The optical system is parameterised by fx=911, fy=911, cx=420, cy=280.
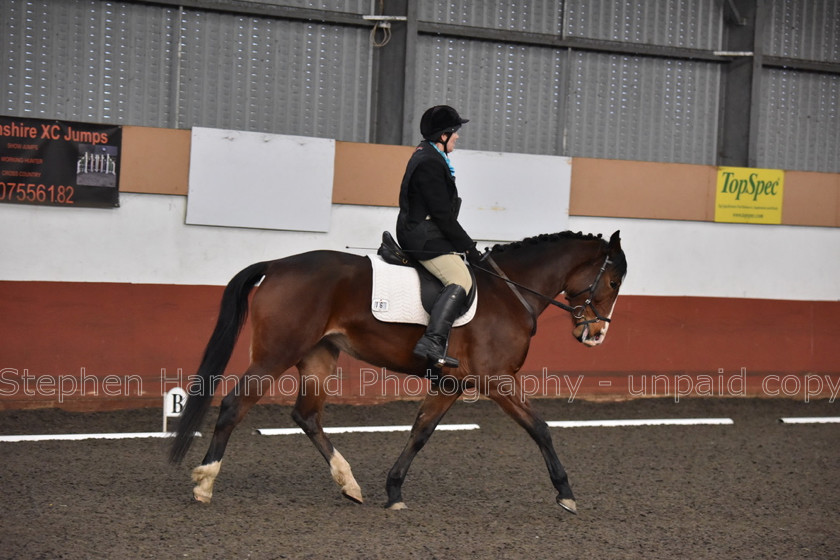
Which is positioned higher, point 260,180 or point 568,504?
point 260,180

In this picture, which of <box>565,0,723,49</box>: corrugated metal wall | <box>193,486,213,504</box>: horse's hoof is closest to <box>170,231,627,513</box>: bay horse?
<box>193,486,213,504</box>: horse's hoof

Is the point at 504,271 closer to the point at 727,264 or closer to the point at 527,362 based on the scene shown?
the point at 527,362

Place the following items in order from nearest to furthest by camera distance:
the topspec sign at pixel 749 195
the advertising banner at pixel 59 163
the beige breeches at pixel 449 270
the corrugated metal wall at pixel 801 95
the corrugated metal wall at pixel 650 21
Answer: the beige breeches at pixel 449 270 < the advertising banner at pixel 59 163 < the topspec sign at pixel 749 195 < the corrugated metal wall at pixel 650 21 < the corrugated metal wall at pixel 801 95

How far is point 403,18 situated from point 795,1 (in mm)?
5402

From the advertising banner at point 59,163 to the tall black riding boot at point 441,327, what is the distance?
14.5 ft

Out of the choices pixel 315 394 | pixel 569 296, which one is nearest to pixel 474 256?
pixel 569 296

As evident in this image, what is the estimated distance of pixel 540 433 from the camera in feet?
18.3

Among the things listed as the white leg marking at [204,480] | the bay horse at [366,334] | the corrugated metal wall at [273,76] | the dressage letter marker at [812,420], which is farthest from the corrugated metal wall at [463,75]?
the white leg marking at [204,480]

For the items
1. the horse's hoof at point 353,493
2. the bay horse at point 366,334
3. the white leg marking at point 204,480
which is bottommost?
the horse's hoof at point 353,493

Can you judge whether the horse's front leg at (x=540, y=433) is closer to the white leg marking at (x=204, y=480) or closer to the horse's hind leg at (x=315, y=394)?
the horse's hind leg at (x=315, y=394)

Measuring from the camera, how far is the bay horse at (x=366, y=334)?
18.1 ft

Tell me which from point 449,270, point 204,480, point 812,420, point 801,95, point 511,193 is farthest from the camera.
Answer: point 801,95

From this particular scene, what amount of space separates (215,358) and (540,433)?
6.71ft

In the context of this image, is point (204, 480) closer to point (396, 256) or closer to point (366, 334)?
point (366, 334)
